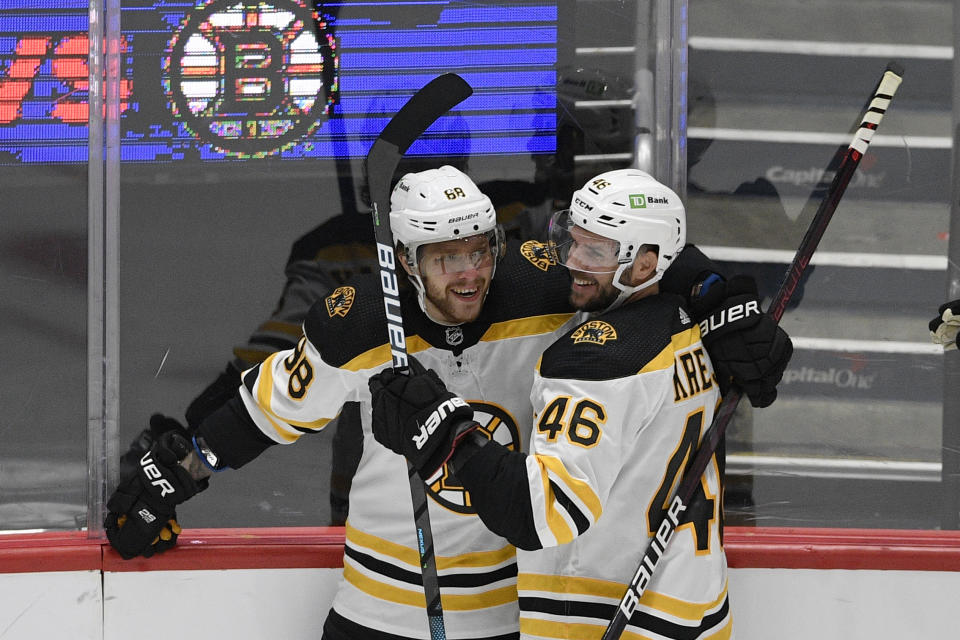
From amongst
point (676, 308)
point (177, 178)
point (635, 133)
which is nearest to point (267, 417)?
point (177, 178)

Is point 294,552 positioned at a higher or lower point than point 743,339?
lower

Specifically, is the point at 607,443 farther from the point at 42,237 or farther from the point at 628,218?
the point at 42,237

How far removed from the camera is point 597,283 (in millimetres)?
2100

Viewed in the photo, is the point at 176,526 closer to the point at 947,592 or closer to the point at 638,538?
the point at 638,538

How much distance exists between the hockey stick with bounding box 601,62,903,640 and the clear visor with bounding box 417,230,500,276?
56cm

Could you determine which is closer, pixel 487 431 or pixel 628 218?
pixel 628 218

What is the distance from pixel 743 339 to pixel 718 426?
178 mm

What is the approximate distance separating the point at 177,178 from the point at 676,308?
133cm

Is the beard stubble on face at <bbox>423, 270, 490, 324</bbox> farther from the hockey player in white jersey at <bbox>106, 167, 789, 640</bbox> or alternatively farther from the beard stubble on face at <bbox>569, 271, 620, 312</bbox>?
the beard stubble on face at <bbox>569, 271, 620, 312</bbox>

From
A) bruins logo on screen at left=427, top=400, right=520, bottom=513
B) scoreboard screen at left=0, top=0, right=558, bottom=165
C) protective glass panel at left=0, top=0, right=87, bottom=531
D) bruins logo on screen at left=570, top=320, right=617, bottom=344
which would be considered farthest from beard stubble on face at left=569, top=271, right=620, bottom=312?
protective glass panel at left=0, top=0, right=87, bottom=531

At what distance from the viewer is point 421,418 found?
1.89 m

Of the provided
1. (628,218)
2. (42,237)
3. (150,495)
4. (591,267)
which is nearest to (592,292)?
(591,267)

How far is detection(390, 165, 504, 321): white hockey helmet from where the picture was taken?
2.11 meters

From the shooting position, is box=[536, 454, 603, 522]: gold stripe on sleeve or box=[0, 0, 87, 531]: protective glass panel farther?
box=[0, 0, 87, 531]: protective glass panel
